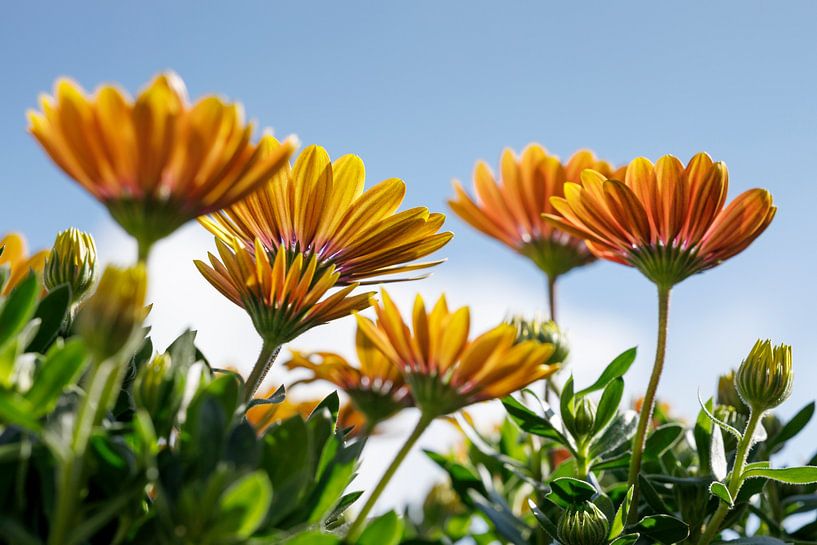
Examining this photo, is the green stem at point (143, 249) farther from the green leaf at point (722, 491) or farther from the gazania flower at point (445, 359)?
the green leaf at point (722, 491)

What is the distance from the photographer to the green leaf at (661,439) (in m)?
1.31

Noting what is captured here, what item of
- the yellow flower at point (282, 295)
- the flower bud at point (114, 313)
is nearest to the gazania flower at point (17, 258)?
the yellow flower at point (282, 295)

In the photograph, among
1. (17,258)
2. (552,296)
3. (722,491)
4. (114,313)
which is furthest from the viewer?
(552,296)

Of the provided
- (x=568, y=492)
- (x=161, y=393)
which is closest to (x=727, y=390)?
(x=568, y=492)

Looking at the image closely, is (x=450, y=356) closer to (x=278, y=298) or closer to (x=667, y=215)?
(x=278, y=298)

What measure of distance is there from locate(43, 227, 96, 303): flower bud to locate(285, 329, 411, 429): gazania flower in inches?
17.4

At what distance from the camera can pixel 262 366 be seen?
106 centimetres

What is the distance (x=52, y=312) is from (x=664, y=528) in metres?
0.87

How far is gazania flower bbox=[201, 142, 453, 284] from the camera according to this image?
1099 millimetres

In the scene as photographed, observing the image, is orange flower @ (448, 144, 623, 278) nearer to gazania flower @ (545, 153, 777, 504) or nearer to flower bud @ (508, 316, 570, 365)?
flower bud @ (508, 316, 570, 365)

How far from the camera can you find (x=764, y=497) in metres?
1.61

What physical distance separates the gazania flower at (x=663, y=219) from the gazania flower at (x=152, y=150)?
56cm

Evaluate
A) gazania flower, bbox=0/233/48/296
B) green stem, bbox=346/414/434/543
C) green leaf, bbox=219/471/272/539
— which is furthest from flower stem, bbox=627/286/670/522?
gazania flower, bbox=0/233/48/296

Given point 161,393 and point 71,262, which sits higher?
point 71,262
